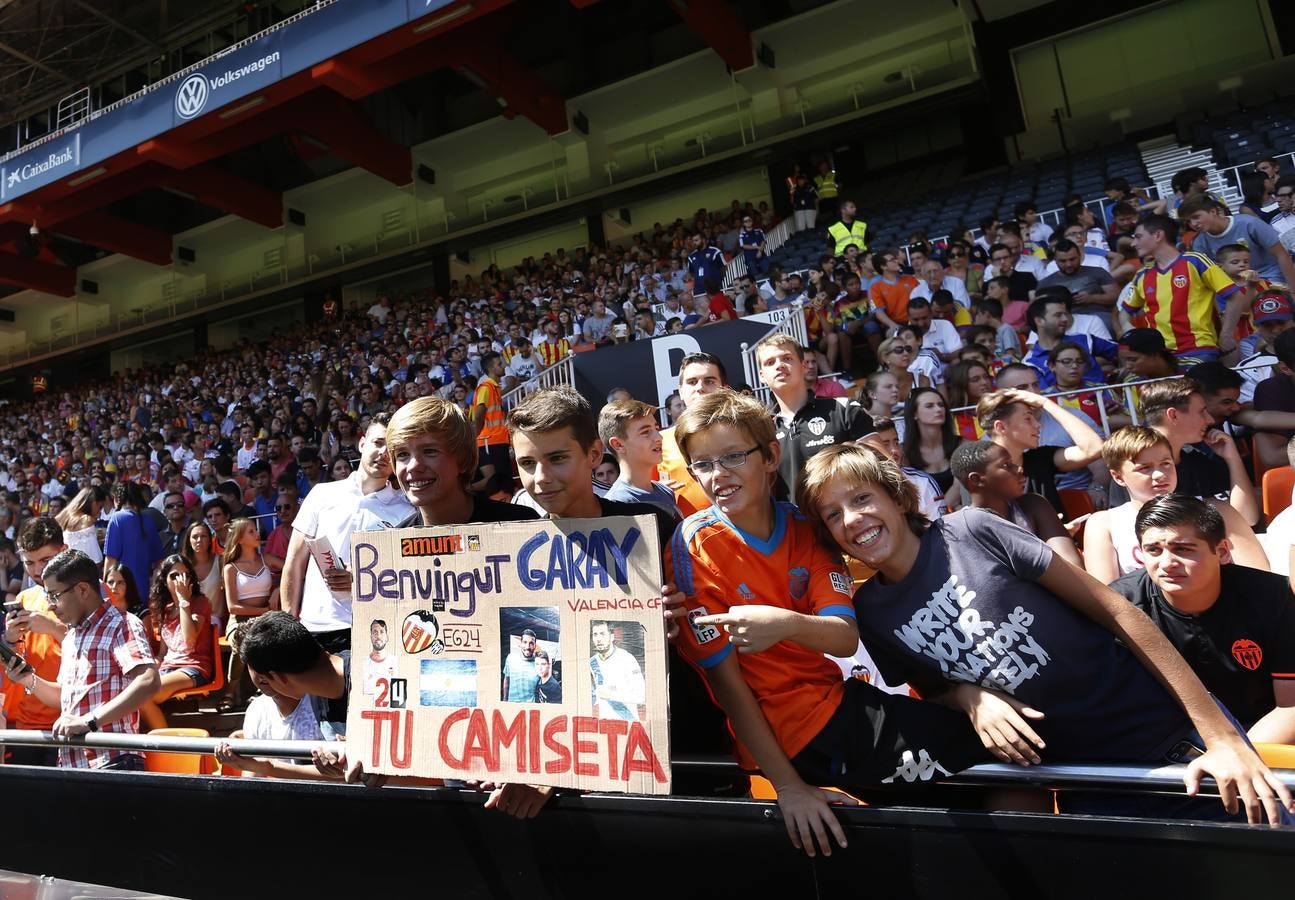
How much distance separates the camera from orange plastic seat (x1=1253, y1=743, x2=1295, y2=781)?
64.2 inches

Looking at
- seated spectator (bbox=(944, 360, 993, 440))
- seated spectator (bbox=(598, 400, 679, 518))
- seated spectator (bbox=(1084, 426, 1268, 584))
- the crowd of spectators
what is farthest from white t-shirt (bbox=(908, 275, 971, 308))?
seated spectator (bbox=(598, 400, 679, 518))

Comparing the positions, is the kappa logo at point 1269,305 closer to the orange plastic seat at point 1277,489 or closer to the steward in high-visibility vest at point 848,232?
the orange plastic seat at point 1277,489

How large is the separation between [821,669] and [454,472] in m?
1.10

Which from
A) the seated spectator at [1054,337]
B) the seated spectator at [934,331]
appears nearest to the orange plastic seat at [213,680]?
the seated spectator at [1054,337]

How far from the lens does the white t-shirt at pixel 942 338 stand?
279 inches

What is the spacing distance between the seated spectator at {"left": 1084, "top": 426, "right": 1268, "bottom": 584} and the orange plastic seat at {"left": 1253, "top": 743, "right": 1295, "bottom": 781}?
973 mm

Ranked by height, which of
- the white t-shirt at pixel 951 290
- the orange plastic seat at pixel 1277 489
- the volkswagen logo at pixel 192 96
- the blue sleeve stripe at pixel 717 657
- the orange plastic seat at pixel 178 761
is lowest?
the orange plastic seat at pixel 178 761

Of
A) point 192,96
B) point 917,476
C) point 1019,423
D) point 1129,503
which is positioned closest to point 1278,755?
point 1129,503

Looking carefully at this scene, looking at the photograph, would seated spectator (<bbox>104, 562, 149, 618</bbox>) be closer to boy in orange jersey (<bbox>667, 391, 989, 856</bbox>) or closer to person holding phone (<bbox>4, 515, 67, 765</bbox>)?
person holding phone (<bbox>4, 515, 67, 765</bbox>)

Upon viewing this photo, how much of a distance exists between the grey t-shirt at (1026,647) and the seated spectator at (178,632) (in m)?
4.28

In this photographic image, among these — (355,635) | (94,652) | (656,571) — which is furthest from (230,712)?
(656,571)

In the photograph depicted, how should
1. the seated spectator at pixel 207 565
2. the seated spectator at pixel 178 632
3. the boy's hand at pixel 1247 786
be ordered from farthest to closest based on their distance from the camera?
the seated spectator at pixel 207 565
the seated spectator at pixel 178 632
the boy's hand at pixel 1247 786

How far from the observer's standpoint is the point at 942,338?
23.5 feet

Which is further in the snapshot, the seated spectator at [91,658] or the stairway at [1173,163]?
the stairway at [1173,163]
